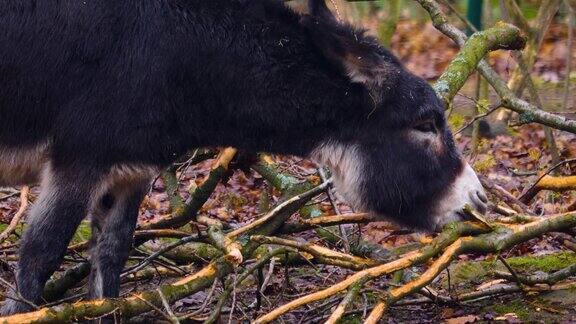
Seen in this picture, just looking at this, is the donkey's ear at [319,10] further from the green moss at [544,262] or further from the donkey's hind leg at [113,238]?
the green moss at [544,262]

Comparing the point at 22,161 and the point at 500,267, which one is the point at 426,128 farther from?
the point at 22,161

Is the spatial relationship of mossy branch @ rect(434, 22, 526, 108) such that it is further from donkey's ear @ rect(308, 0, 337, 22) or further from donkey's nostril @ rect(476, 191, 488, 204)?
donkey's ear @ rect(308, 0, 337, 22)

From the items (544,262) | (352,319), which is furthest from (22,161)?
(544,262)

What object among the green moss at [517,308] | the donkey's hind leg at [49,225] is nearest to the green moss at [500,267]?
the green moss at [517,308]

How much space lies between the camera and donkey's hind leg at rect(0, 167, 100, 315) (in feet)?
14.7

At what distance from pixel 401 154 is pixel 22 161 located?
173 centimetres

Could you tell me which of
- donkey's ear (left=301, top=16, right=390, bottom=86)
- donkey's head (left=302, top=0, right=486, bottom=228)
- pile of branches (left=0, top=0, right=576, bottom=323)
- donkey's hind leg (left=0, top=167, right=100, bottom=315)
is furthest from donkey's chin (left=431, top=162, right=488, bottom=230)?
donkey's hind leg (left=0, top=167, right=100, bottom=315)

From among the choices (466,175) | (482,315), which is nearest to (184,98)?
(466,175)

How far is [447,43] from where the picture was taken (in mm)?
14742

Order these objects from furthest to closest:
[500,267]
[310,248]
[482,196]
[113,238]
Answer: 1. [500,267]
2. [113,238]
3. [482,196]
4. [310,248]

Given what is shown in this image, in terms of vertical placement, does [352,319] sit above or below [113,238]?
below

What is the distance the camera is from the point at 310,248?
433 centimetres

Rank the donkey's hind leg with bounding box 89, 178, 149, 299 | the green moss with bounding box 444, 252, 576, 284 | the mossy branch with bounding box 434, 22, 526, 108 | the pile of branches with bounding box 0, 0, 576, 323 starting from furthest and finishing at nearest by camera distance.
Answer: the mossy branch with bounding box 434, 22, 526, 108 < the green moss with bounding box 444, 252, 576, 284 < the donkey's hind leg with bounding box 89, 178, 149, 299 < the pile of branches with bounding box 0, 0, 576, 323

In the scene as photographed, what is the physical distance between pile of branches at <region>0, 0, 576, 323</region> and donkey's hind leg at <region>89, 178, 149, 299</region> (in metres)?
0.10
